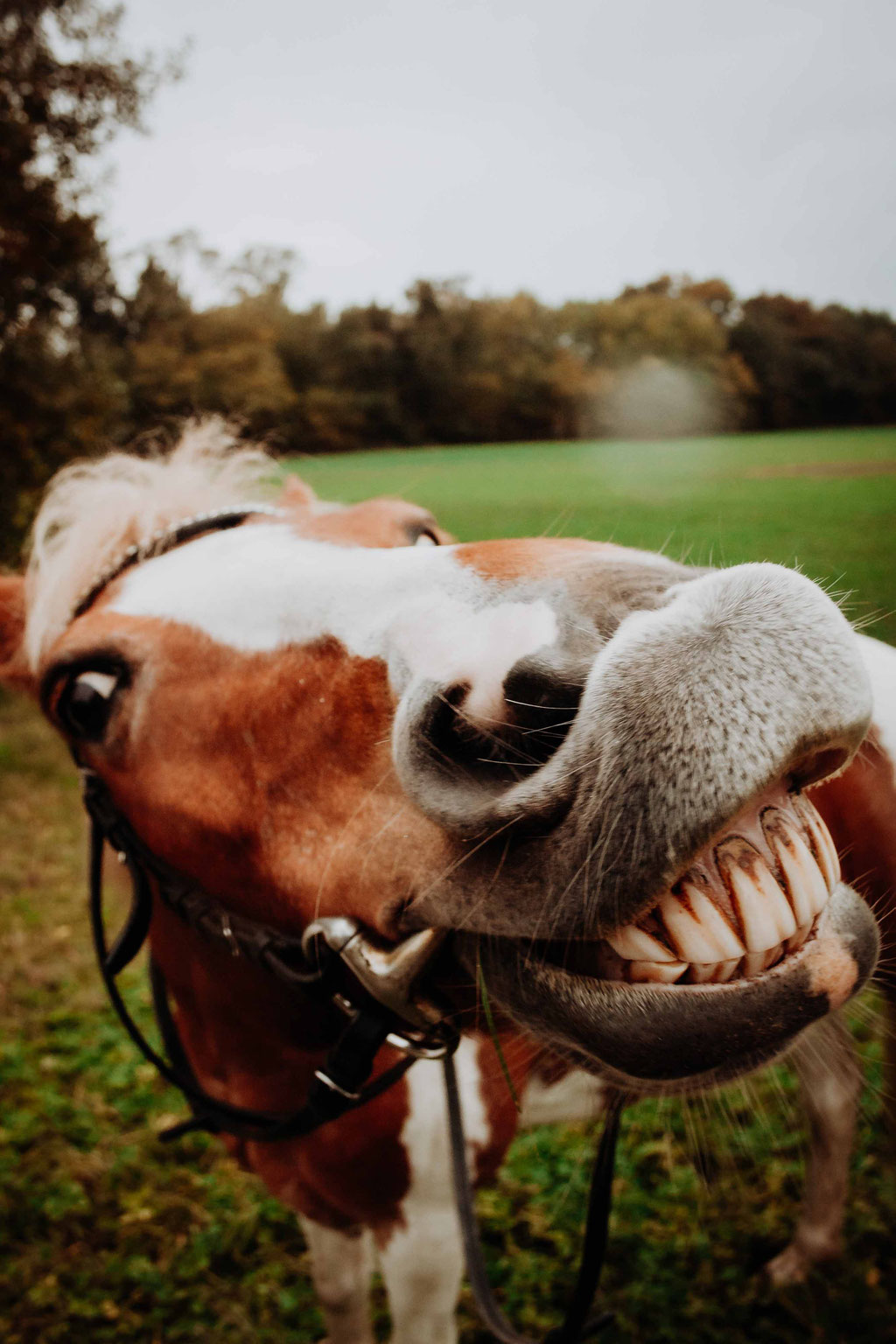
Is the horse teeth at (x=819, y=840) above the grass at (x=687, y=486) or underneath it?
underneath

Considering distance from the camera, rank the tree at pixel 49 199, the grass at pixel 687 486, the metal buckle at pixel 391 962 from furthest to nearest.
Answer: the tree at pixel 49 199 < the grass at pixel 687 486 < the metal buckle at pixel 391 962

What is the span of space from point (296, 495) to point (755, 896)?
1602 mm

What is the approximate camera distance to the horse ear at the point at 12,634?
75.4 inches

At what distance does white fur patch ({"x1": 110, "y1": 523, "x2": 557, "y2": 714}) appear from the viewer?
0.93 m

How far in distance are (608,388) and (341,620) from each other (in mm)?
3079

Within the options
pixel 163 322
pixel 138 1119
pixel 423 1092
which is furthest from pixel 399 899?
pixel 163 322

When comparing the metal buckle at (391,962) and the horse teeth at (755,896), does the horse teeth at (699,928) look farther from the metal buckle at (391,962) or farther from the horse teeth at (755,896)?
the metal buckle at (391,962)

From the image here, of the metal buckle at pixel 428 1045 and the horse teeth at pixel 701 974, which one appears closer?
the horse teeth at pixel 701 974

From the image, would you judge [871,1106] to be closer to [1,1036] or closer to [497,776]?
[497,776]

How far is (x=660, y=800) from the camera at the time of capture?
80 cm

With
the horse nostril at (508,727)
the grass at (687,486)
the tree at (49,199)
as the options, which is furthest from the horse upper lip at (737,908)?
the tree at (49,199)

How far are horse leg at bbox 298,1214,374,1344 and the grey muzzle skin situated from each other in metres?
1.90

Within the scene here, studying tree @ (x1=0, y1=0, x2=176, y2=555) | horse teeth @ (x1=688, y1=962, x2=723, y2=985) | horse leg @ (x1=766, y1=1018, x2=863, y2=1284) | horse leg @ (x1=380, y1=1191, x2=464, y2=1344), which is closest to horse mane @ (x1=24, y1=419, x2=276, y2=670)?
horse teeth @ (x1=688, y1=962, x2=723, y2=985)

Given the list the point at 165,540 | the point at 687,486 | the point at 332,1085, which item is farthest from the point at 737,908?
the point at 687,486
